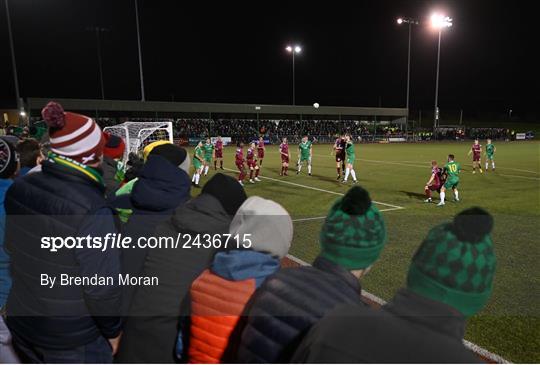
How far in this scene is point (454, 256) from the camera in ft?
4.80

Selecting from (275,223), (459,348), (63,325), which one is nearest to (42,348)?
(63,325)

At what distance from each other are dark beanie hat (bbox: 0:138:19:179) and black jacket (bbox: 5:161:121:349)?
142 centimetres

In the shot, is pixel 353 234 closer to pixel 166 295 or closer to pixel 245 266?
pixel 245 266

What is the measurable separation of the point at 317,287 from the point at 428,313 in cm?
46

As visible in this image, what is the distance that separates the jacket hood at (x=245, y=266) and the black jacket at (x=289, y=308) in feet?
0.74

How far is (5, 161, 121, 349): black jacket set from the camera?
217 centimetres

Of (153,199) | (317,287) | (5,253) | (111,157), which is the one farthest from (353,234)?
(111,157)

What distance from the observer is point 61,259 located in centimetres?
219

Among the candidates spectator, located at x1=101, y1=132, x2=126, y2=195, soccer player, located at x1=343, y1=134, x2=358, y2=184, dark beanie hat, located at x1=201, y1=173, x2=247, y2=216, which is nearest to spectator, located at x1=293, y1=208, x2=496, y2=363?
dark beanie hat, located at x1=201, y1=173, x2=247, y2=216

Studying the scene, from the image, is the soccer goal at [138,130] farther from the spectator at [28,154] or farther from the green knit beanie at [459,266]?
the green knit beanie at [459,266]

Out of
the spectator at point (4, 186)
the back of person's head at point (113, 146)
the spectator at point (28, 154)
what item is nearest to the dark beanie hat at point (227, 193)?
the spectator at point (4, 186)

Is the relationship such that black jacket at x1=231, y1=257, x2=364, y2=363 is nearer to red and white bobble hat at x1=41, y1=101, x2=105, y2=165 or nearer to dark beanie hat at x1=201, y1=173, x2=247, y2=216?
dark beanie hat at x1=201, y1=173, x2=247, y2=216

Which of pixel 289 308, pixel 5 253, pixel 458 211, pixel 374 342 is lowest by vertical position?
pixel 458 211

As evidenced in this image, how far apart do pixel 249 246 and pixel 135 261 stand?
1029mm
